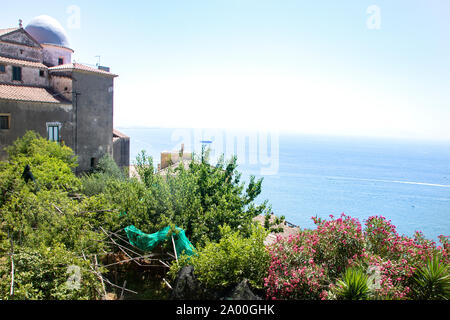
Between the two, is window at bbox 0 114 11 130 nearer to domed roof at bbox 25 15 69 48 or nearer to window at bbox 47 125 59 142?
window at bbox 47 125 59 142

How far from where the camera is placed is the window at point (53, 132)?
2589 cm

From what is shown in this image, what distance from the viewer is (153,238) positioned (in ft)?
42.6

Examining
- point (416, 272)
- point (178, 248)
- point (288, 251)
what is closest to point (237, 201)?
point (178, 248)

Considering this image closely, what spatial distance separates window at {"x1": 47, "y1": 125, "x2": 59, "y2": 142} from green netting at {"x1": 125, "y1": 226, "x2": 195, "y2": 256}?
15.9 meters

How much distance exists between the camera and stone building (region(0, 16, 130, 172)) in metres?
24.2

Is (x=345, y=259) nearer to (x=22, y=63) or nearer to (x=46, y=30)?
(x=22, y=63)

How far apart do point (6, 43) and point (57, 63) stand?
4.60 metres

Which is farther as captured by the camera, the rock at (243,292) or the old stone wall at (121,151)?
the old stone wall at (121,151)

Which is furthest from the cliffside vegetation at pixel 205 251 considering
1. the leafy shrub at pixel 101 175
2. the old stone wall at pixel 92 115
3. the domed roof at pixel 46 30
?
the domed roof at pixel 46 30

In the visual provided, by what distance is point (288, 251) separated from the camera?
808cm

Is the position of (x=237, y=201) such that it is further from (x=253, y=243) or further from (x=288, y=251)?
(x=288, y=251)

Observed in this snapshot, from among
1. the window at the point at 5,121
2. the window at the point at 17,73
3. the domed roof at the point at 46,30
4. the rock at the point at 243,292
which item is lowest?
the rock at the point at 243,292

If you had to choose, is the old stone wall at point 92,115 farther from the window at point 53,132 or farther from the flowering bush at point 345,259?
the flowering bush at point 345,259

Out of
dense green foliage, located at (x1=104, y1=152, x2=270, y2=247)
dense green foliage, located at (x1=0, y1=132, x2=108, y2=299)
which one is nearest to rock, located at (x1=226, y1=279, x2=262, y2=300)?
dense green foliage, located at (x1=0, y1=132, x2=108, y2=299)
